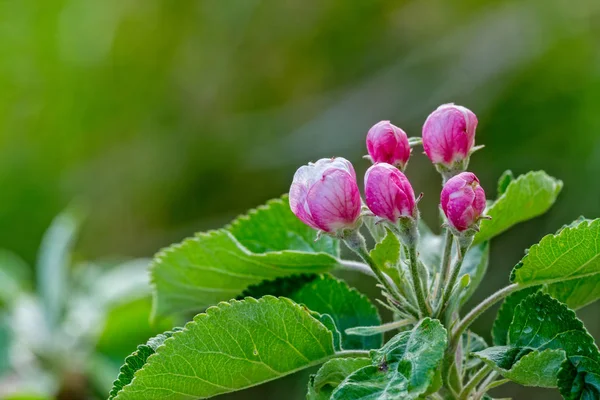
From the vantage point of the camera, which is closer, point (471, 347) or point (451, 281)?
point (451, 281)

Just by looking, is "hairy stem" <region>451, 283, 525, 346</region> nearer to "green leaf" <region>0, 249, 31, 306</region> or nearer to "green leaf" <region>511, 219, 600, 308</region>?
"green leaf" <region>511, 219, 600, 308</region>

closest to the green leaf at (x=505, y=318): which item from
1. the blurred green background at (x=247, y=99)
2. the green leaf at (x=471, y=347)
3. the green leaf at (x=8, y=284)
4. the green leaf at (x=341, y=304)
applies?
the green leaf at (x=471, y=347)

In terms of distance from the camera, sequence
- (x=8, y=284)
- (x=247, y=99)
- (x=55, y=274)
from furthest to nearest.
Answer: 1. (x=247, y=99)
2. (x=8, y=284)
3. (x=55, y=274)

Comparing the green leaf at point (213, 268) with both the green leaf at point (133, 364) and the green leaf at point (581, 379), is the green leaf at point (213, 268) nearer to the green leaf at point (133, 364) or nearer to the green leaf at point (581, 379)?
the green leaf at point (133, 364)

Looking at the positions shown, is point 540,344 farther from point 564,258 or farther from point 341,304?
point 341,304

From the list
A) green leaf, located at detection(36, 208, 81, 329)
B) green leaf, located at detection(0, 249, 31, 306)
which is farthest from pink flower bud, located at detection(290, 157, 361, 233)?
green leaf, located at detection(0, 249, 31, 306)

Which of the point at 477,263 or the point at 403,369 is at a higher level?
the point at 477,263

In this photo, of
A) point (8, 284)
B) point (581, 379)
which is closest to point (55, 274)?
point (8, 284)

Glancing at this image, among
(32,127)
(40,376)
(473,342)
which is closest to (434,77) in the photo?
(32,127)
